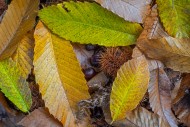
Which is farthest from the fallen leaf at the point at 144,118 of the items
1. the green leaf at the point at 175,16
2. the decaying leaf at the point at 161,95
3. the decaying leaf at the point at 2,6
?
the decaying leaf at the point at 2,6

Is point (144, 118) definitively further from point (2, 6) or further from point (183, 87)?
point (2, 6)

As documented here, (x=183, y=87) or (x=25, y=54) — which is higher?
(x=25, y=54)

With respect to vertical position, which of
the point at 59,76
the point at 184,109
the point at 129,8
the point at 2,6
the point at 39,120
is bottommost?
the point at 184,109

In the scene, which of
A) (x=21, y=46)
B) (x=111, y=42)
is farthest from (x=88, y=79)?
(x=21, y=46)

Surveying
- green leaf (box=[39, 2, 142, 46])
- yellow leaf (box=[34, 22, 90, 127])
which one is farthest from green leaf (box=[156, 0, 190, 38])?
yellow leaf (box=[34, 22, 90, 127])

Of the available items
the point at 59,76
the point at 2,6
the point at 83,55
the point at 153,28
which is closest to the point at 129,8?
the point at 153,28
